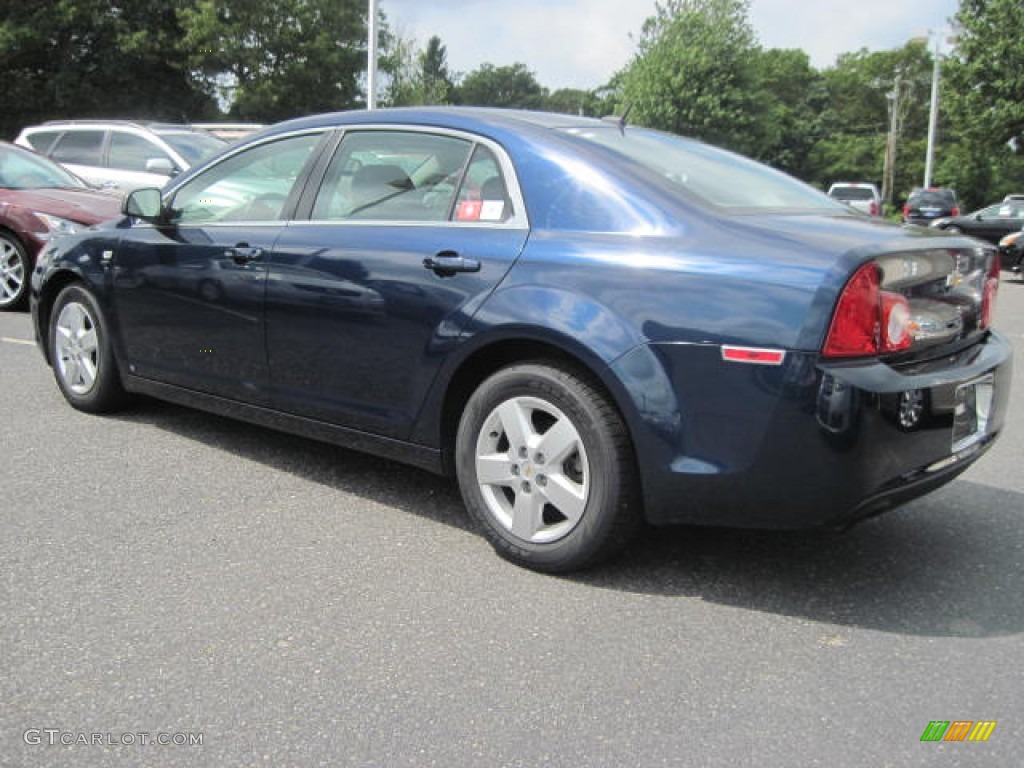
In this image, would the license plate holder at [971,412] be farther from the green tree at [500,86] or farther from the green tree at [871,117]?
the green tree at [500,86]

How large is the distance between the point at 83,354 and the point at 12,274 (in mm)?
4190

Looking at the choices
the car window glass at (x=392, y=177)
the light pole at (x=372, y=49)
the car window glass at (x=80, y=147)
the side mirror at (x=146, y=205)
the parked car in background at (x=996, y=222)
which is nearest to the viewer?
the car window glass at (x=392, y=177)

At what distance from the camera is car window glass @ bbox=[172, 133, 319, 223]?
4.18m

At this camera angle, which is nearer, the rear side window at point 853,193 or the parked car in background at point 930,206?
the parked car in background at point 930,206

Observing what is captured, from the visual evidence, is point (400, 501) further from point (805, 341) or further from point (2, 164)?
point (2, 164)

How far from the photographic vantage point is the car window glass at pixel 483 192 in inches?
137

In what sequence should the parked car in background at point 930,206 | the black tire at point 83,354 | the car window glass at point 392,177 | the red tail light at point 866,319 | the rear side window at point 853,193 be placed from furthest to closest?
the rear side window at point 853,193
the parked car in background at point 930,206
the black tire at point 83,354
the car window glass at point 392,177
the red tail light at point 866,319

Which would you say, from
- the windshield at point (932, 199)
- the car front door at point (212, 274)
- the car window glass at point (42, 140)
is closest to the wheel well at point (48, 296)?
the car front door at point (212, 274)

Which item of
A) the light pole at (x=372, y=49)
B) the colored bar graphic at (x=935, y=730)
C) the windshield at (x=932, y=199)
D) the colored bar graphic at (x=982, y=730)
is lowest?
the windshield at (x=932, y=199)

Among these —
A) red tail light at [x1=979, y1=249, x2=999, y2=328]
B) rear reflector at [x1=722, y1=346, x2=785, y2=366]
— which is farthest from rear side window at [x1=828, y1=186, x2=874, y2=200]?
rear reflector at [x1=722, y1=346, x2=785, y2=366]

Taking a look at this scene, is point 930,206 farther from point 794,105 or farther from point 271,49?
point 794,105

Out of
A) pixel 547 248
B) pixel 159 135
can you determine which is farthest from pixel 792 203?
pixel 159 135

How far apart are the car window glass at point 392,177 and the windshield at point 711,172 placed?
494 millimetres

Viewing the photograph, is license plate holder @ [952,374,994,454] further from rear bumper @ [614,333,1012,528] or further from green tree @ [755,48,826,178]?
green tree @ [755,48,826,178]
